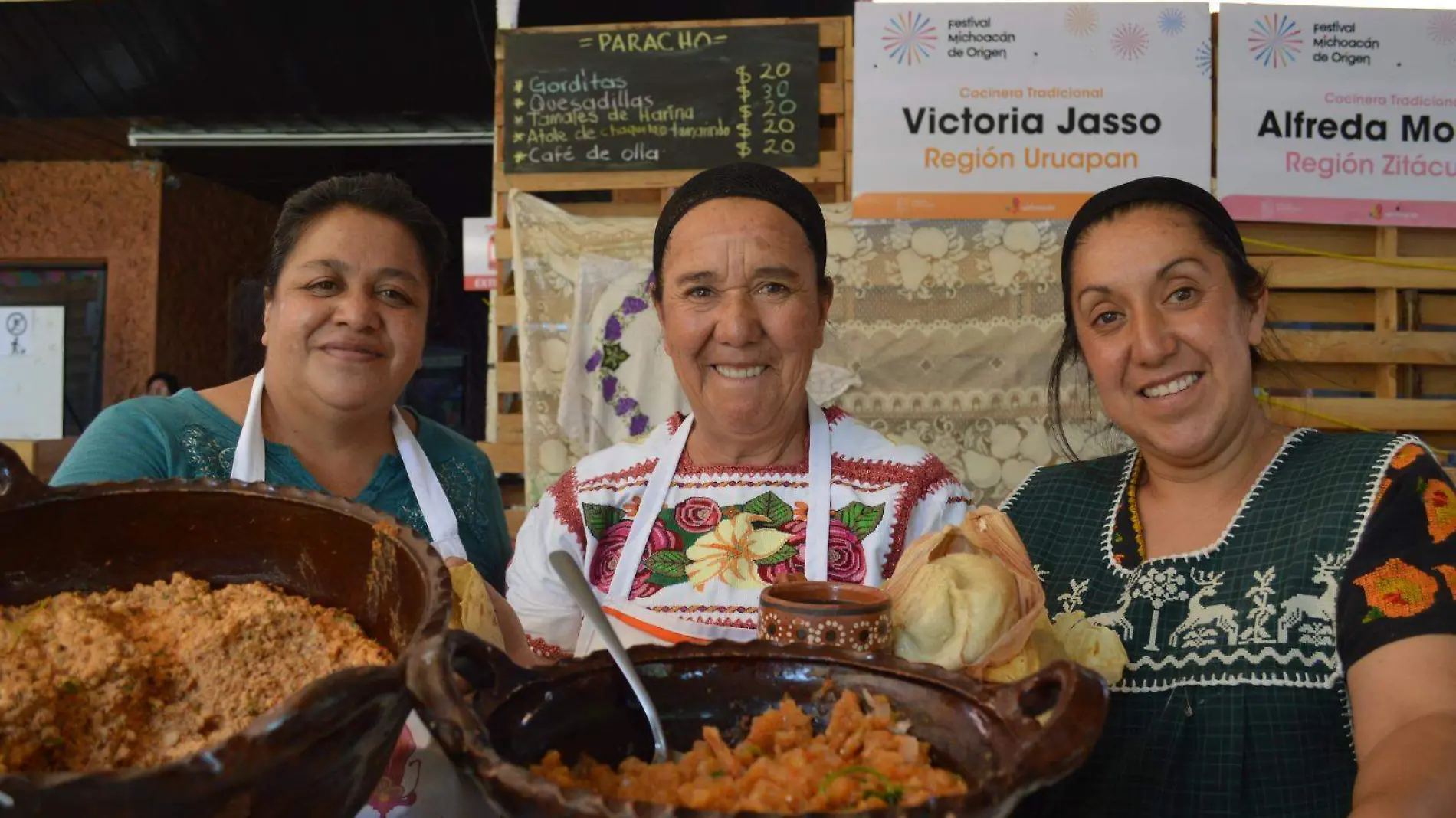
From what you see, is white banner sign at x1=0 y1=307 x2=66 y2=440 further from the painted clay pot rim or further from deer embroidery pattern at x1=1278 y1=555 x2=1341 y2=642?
deer embroidery pattern at x1=1278 y1=555 x2=1341 y2=642

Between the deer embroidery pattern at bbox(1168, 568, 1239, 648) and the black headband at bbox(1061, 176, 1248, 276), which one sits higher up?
the black headband at bbox(1061, 176, 1248, 276)

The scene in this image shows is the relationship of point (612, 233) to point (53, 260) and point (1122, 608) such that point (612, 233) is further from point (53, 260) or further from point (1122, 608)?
point (53, 260)

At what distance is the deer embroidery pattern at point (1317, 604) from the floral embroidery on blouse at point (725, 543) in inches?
26.0

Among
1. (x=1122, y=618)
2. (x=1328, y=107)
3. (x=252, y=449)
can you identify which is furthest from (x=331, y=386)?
(x=1328, y=107)

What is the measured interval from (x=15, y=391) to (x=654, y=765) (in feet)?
25.2

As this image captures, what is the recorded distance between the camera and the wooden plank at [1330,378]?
14.3 feet

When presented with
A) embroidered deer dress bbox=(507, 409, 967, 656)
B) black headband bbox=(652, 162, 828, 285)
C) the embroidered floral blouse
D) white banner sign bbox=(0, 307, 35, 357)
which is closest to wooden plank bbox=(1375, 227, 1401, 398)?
the embroidered floral blouse

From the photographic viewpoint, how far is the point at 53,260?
7.69 metres

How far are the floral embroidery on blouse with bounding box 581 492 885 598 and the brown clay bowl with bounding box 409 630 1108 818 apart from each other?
0.76 metres

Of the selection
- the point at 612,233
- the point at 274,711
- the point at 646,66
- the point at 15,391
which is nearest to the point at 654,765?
the point at 274,711

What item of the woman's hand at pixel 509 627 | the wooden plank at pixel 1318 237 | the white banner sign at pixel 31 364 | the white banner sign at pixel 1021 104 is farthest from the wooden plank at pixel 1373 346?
the white banner sign at pixel 31 364

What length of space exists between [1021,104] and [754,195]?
8.94 ft

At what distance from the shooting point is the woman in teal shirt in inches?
80.7

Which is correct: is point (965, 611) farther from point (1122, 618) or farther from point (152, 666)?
point (152, 666)
